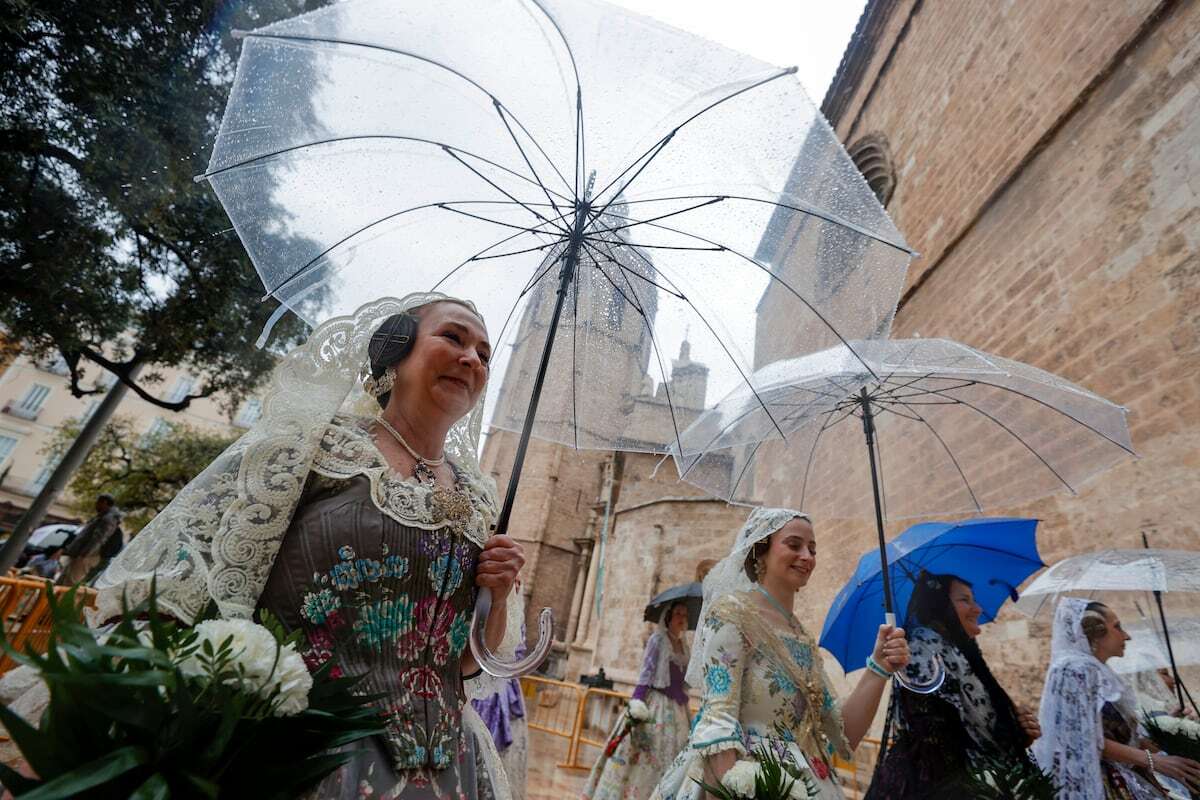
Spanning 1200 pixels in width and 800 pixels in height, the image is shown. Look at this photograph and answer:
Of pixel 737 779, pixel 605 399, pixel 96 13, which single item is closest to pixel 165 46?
pixel 96 13

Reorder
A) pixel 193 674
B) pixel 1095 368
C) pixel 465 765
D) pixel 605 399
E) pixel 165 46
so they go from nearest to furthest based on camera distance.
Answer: pixel 193 674, pixel 465 765, pixel 605 399, pixel 1095 368, pixel 165 46

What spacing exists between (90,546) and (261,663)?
1060cm

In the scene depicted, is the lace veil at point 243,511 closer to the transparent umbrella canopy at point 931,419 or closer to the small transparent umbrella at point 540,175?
the small transparent umbrella at point 540,175

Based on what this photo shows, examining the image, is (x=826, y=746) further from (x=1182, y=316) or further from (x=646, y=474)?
(x=646, y=474)

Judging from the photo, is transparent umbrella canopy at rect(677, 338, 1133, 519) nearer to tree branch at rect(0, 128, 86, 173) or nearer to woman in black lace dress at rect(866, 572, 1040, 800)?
woman in black lace dress at rect(866, 572, 1040, 800)

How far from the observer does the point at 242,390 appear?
10.2 metres

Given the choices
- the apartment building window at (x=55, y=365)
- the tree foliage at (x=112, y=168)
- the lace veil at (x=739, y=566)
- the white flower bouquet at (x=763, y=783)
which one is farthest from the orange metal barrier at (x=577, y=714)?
the apartment building window at (x=55, y=365)

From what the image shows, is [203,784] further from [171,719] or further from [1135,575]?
[1135,575]

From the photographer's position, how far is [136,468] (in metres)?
20.0

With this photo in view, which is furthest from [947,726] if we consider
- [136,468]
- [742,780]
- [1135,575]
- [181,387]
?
[181,387]

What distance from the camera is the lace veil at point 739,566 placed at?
8.61ft

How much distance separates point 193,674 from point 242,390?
11037 mm

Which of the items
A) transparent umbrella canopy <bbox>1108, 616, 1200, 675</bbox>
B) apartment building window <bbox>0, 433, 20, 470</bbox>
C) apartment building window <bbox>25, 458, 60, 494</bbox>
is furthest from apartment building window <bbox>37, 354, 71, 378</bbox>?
transparent umbrella canopy <bbox>1108, 616, 1200, 675</bbox>

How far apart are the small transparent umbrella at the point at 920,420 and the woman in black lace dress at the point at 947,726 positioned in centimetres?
46
